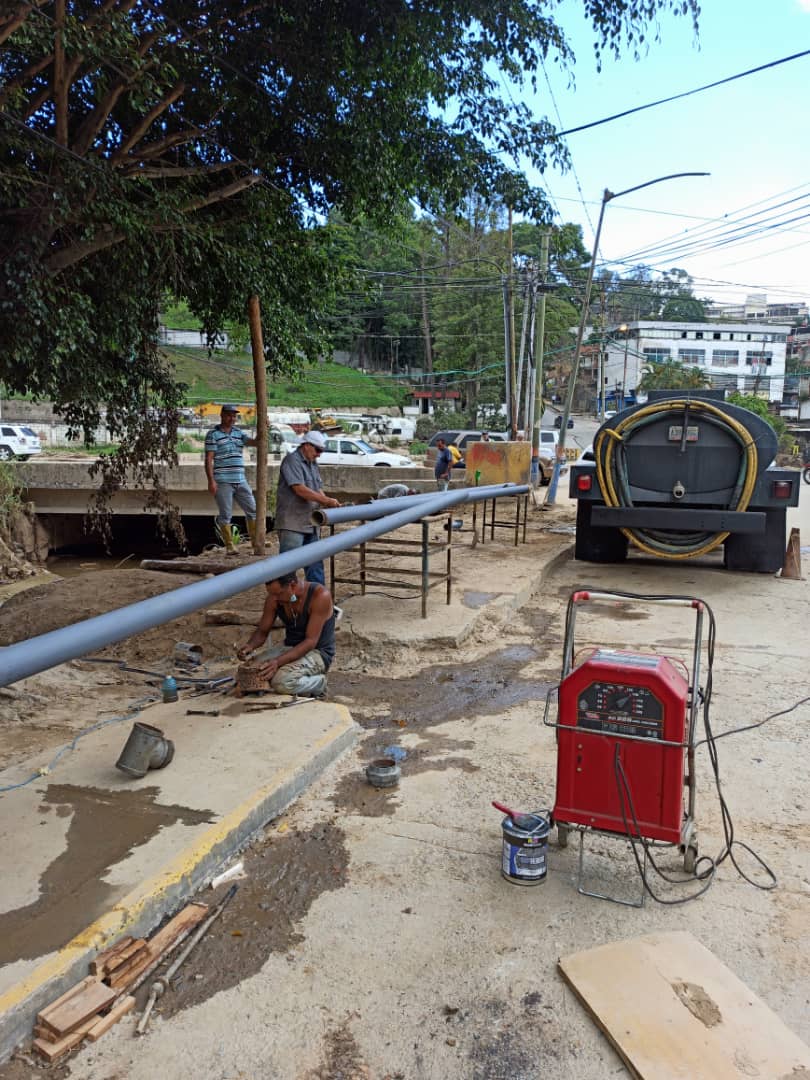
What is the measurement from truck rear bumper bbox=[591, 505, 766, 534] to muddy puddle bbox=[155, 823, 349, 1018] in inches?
253

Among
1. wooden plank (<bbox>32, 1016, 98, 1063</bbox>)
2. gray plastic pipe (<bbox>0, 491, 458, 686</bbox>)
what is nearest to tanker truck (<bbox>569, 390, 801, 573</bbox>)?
gray plastic pipe (<bbox>0, 491, 458, 686</bbox>)

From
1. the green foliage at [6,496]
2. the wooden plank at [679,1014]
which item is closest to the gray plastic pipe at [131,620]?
the wooden plank at [679,1014]

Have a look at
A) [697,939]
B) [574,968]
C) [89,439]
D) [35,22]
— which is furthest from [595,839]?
[89,439]

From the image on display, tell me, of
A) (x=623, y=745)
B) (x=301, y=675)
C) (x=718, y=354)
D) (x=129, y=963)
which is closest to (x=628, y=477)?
(x=301, y=675)

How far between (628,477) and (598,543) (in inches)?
61.6

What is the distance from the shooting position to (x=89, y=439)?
30.7 ft

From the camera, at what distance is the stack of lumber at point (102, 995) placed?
234 cm

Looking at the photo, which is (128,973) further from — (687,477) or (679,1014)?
(687,477)

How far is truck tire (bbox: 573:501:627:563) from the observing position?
10.7 metres

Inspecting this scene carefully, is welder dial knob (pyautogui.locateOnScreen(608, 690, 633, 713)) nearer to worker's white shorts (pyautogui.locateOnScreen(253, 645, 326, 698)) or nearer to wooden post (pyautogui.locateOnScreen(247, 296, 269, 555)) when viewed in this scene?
worker's white shorts (pyautogui.locateOnScreen(253, 645, 326, 698))

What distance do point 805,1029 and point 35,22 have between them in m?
7.81

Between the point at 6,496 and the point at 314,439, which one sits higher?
the point at 314,439

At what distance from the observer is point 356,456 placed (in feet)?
91.2

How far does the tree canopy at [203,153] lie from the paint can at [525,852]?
5.70 meters
